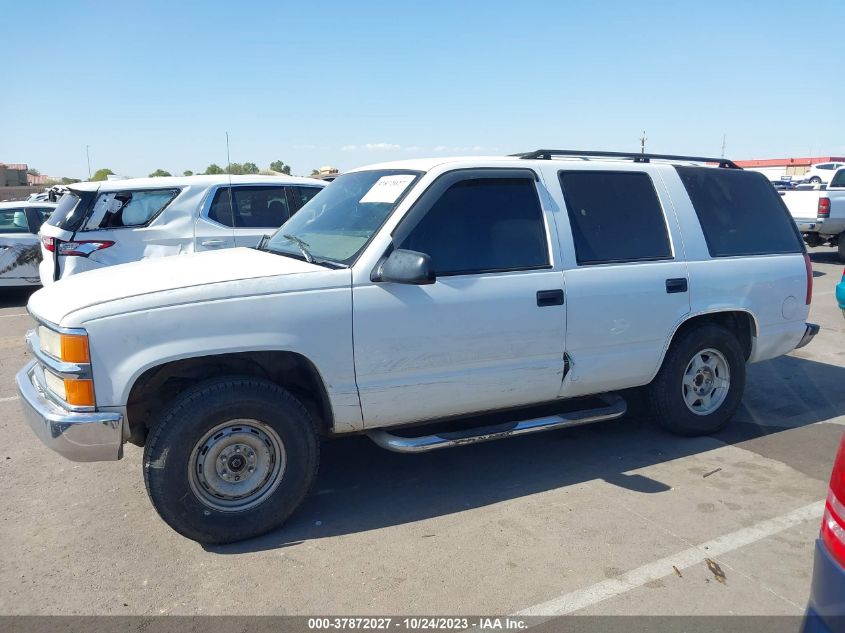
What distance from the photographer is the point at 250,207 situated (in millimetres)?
8438

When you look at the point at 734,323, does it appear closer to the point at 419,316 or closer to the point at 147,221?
the point at 419,316

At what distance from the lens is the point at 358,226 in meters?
4.21

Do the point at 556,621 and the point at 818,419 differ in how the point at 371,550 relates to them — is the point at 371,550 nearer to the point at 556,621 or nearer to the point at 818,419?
the point at 556,621

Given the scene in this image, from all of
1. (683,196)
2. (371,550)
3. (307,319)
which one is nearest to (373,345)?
(307,319)

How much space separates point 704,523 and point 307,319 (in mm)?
2483

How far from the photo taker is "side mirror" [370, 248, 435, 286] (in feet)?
12.0

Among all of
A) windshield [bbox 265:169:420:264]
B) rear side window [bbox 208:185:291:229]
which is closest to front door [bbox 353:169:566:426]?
windshield [bbox 265:169:420:264]

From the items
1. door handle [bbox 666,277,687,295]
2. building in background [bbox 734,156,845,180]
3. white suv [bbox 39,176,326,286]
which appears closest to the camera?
door handle [bbox 666,277,687,295]

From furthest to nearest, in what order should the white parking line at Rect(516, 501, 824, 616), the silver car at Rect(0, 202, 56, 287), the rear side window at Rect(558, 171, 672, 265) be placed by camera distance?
the silver car at Rect(0, 202, 56, 287) < the rear side window at Rect(558, 171, 672, 265) < the white parking line at Rect(516, 501, 824, 616)

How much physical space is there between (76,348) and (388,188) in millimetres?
1985

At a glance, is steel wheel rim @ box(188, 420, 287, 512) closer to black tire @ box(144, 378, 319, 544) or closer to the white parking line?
black tire @ box(144, 378, 319, 544)

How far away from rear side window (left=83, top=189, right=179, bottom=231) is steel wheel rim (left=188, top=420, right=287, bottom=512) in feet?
16.9

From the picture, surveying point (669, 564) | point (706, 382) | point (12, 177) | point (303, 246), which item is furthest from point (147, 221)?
point (12, 177)

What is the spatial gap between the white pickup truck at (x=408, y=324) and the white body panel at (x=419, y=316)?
1cm
